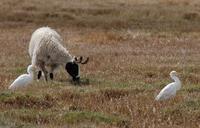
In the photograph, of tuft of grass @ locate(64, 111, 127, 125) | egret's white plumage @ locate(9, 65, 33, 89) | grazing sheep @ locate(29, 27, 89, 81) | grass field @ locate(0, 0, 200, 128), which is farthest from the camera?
grazing sheep @ locate(29, 27, 89, 81)

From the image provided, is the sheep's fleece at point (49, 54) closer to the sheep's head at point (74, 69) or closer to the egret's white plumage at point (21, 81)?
the sheep's head at point (74, 69)

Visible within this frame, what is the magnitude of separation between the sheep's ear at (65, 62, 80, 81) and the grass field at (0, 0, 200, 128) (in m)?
0.30

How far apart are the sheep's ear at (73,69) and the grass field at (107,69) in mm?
302

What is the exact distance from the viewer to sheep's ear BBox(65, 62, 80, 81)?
17.8 meters

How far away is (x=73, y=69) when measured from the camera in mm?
18078

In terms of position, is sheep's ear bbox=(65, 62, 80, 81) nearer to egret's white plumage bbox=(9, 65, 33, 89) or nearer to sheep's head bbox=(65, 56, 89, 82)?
sheep's head bbox=(65, 56, 89, 82)

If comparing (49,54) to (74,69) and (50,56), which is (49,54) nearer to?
(50,56)

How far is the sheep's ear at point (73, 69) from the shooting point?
58.4ft

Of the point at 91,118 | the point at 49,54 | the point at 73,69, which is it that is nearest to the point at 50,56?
the point at 49,54

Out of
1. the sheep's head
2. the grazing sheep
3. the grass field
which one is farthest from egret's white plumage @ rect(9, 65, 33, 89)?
the grazing sheep

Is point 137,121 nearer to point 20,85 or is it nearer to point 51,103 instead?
point 51,103

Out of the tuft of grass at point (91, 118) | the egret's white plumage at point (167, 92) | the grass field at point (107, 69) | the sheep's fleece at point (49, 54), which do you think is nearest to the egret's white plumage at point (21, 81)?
the grass field at point (107, 69)

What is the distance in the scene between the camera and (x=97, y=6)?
47.9 m

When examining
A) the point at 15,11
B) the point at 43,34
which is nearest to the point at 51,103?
the point at 43,34
